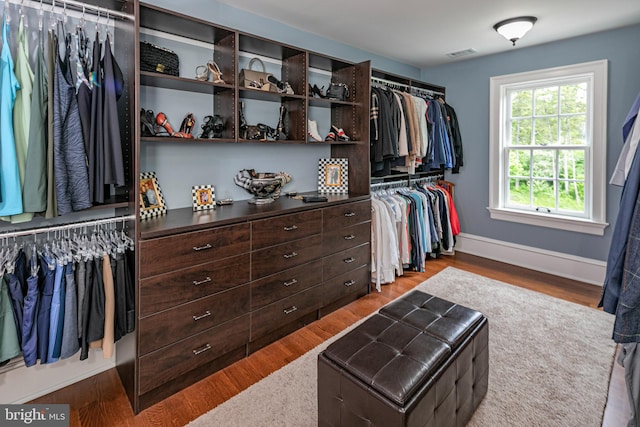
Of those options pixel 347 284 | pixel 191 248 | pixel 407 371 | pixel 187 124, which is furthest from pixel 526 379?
pixel 187 124

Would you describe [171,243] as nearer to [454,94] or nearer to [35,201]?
[35,201]

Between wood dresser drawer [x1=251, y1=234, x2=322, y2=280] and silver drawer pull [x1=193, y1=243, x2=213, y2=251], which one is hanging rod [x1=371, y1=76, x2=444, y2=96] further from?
silver drawer pull [x1=193, y1=243, x2=213, y2=251]

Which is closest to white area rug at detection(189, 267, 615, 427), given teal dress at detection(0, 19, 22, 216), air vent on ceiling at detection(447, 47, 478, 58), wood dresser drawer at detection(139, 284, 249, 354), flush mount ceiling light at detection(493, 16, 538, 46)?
wood dresser drawer at detection(139, 284, 249, 354)

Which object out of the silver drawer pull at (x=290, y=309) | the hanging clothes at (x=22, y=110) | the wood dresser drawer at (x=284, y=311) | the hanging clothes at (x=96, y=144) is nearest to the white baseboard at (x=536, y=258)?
the wood dresser drawer at (x=284, y=311)

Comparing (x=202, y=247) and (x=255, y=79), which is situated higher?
(x=255, y=79)

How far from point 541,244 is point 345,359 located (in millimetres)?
3470

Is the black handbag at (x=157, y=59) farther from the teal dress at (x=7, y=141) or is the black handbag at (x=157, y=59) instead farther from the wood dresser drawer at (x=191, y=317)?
the wood dresser drawer at (x=191, y=317)

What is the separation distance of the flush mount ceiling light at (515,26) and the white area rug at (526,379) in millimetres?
2401

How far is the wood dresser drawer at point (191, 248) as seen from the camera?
1.77 m

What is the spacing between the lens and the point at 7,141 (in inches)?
60.6

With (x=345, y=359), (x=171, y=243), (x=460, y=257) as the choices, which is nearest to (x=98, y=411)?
(x=171, y=243)

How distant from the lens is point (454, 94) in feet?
14.8

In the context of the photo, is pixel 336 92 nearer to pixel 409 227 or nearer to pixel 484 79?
pixel 409 227

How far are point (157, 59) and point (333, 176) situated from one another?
5.84 feet
